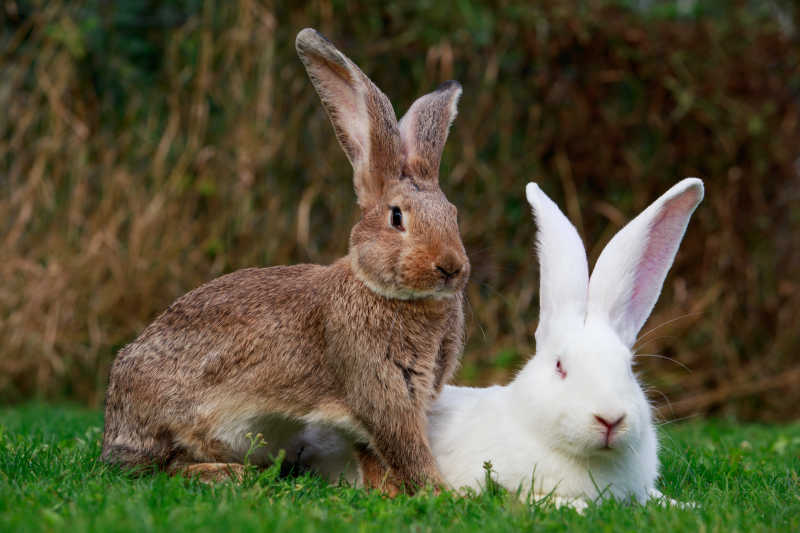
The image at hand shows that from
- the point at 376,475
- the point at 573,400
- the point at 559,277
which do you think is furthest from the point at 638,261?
the point at 376,475

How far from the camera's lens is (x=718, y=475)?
150 inches

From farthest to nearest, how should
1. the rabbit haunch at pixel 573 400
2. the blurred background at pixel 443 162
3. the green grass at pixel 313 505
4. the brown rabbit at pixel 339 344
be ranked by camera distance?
the blurred background at pixel 443 162
the brown rabbit at pixel 339 344
the rabbit haunch at pixel 573 400
the green grass at pixel 313 505

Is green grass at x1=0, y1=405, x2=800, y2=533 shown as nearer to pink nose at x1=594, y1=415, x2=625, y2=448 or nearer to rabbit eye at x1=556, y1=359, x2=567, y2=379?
pink nose at x1=594, y1=415, x2=625, y2=448

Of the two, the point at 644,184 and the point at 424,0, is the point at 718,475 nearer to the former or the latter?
the point at 644,184

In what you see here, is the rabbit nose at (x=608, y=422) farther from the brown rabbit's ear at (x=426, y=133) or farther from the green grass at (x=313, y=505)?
the brown rabbit's ear at (x=426, y=133)

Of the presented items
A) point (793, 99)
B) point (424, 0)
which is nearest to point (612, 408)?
point (424, 0)

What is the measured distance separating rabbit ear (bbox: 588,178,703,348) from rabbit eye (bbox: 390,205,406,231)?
810 mm

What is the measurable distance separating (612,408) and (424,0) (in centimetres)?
567

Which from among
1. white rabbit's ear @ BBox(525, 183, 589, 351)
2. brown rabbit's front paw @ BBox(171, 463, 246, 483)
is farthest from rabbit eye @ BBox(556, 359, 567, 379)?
brown rabbit's front paw @ BBox(171, 463, 246, 483)

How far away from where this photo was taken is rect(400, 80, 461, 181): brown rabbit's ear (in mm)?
3891


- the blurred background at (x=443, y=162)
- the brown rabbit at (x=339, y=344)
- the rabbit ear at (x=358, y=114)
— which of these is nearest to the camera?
the brown rabbit at (x=339, y=344)

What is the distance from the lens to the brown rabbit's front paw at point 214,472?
11.2ft

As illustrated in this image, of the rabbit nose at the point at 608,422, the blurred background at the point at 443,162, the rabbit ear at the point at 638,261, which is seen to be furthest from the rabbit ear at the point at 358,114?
the blurred background at the point at 443,162

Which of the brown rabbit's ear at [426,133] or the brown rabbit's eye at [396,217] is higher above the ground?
the brown rabbit's ear at [426,133]
